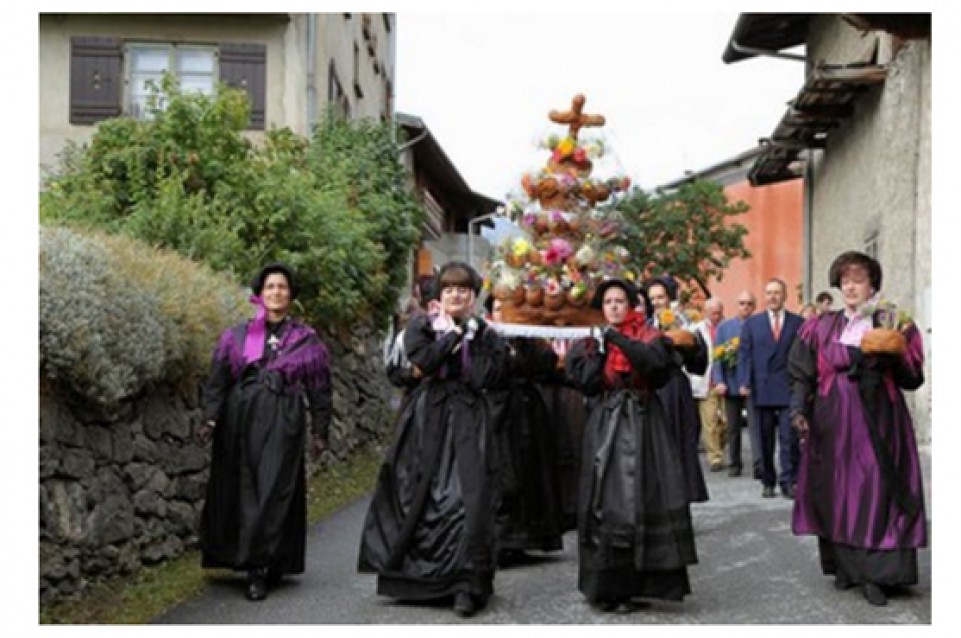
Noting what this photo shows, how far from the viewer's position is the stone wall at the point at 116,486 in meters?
6.63

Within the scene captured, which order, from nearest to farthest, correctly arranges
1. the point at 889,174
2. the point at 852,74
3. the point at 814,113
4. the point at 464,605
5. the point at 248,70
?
the point at 464,605 < the point at 889,174 < the point at 852,74 < the point at 814,113 < the point at 248,70

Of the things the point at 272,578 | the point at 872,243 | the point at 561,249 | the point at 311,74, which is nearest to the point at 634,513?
the point at 272,578

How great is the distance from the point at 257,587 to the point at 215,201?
5.30 meters

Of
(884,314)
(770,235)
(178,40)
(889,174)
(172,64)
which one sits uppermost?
(178,40)

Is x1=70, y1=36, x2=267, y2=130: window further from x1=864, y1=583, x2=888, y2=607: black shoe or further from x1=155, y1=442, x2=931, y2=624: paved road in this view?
x1=864, y1=583, x2=888, y2=607: black shoe

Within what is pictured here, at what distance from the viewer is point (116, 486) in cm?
749

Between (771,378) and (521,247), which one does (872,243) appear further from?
(521,247)

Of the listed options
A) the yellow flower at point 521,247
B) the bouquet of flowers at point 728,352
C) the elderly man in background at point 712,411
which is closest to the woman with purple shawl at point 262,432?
the yellow flower at point 521,247

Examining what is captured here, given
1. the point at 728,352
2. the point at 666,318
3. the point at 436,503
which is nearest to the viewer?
the point at 436,503

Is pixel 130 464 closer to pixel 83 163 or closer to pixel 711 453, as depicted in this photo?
pixel 83 163

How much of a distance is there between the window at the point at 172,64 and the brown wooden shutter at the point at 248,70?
34 cm

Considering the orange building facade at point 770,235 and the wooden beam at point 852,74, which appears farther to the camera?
the orange building facade at point 770,235

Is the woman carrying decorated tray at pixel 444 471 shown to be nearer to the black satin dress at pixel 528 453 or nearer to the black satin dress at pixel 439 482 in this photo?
the black satin dress at pixel 439 482

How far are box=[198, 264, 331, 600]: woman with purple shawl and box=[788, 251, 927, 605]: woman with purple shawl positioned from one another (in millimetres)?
2980
